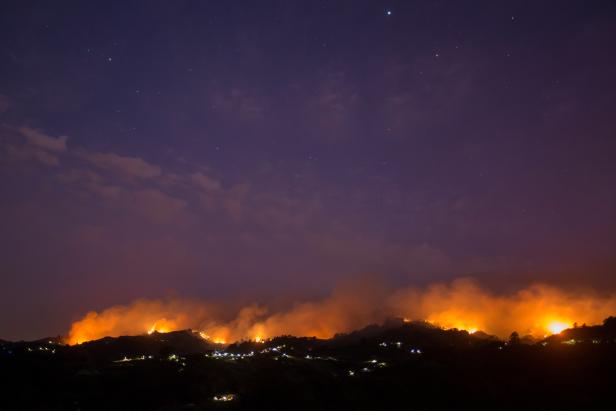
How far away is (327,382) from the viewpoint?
63.9m

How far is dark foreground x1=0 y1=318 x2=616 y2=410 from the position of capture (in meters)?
52.5

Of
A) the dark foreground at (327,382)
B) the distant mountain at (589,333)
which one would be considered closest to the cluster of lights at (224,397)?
the dark foreground at (327,382)

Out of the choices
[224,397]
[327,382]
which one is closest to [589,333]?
[327,382]

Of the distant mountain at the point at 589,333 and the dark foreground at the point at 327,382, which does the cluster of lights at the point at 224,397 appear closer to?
the dark foreground at the point at 327,382

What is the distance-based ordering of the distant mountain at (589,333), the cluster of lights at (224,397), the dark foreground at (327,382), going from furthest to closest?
the distant mountain at (589,333) → the cluster of lights at (224,397) → the dark foreground at (327,382)

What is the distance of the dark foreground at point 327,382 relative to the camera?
52469mm

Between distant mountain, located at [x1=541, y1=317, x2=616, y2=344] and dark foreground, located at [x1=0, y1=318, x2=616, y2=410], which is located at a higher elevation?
distant mountain, located at [x1=541, y1=317, x2=616, y2=344]

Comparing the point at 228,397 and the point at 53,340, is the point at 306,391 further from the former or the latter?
the point at 53,340

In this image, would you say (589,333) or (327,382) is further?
(589,333)

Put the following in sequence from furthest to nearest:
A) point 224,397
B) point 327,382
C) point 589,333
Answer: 1. point 589,333
2. point 327,382
3. point 224,397

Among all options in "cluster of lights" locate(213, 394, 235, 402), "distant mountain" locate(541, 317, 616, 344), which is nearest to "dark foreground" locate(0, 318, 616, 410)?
"cluster of lights" locate(213, 394, 235, 402)

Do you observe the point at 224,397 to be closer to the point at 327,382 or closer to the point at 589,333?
the point at 327,382

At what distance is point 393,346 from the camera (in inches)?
4085

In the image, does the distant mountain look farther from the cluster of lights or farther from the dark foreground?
the cluster of lights
